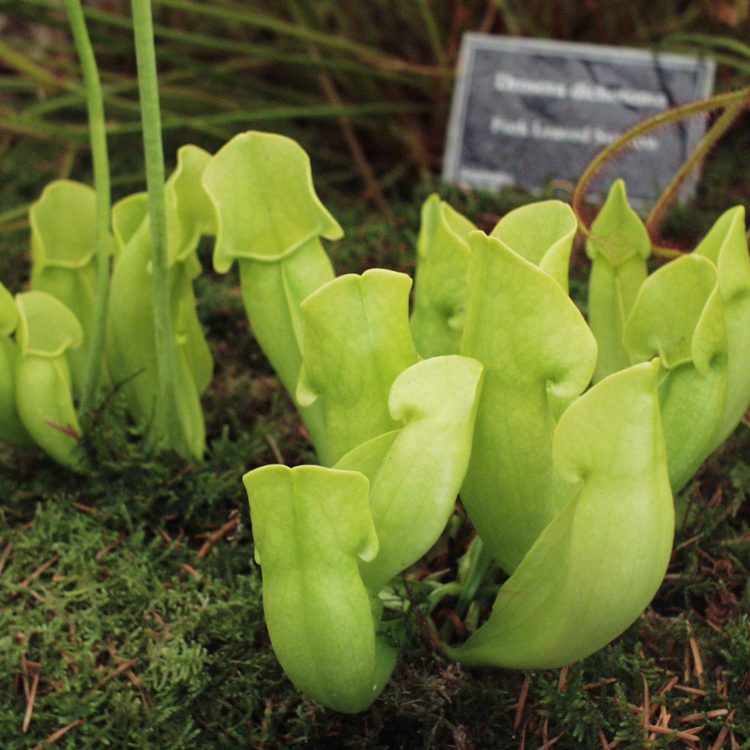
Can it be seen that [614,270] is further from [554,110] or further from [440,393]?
[554,110]

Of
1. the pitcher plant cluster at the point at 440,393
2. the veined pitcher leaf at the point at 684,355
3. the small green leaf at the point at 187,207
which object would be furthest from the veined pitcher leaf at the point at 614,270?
the small green leaf at the point at 187,207

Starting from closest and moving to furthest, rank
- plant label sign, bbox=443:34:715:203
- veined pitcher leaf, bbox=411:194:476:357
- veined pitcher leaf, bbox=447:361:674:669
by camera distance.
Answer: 1. veined pitcher leaf, bbox=447:361:674:669
2. veined pitcher leaf, bbox=411:194:476:357
3. plant label sign, bbox=443:34:715:203

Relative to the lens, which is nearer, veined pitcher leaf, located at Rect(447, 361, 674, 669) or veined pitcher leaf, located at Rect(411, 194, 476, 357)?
veined pitcher leaf, located at Rect(447, 361, 674, 669)

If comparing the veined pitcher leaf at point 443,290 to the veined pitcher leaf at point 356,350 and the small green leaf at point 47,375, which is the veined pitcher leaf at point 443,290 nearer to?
the veined pitcher leaf at point 356,350

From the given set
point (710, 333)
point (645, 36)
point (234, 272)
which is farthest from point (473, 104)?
point (710, 333)

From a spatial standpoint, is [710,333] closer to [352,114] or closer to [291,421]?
[291,421]

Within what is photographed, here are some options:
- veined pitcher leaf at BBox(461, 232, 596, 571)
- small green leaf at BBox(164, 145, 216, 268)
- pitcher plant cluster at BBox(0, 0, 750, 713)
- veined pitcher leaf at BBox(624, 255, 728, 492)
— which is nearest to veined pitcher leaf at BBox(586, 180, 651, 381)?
pitcher plant cluster at BBox(0, 0, 750, 713)

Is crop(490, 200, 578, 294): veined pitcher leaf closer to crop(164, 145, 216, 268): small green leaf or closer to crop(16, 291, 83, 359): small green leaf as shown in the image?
crop(164, 145, 216, 268): small green leaf
